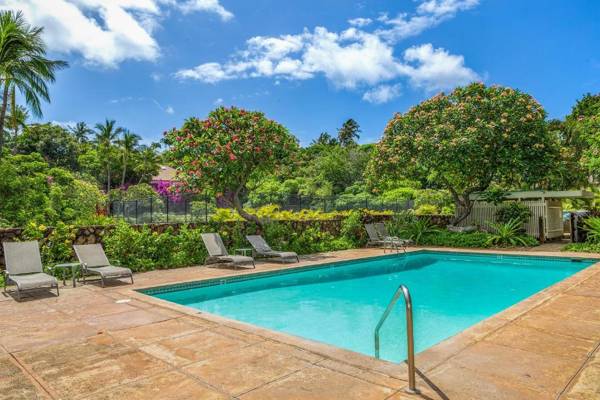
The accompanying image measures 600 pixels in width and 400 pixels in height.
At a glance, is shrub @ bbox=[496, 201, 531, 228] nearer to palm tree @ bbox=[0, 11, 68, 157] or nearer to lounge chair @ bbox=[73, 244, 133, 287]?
lounge chair @ bbox=[73, 244, 133, 287]

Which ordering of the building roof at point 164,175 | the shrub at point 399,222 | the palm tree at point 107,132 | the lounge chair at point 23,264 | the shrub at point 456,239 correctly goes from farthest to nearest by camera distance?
1. the building roof at point 164,175
2. the palm tree at point 107,132
3. the shrub at point 399,222
4. the shrub at point 456,239
5. the lounge chair at point 23,264

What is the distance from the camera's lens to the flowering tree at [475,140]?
15.3m

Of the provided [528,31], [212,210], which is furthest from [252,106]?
[528,31]

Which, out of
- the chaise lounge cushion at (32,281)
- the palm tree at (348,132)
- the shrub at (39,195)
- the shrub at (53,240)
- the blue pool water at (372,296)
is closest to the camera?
the blue pool water at (372,296)

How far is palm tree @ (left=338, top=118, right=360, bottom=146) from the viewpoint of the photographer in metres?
71.8

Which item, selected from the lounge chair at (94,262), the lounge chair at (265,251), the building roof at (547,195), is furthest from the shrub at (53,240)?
the building roof at (547,195)

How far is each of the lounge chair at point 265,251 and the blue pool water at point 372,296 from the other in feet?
2.36

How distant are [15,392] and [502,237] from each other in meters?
15.3

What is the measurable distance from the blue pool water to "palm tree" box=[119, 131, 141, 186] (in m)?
37.6

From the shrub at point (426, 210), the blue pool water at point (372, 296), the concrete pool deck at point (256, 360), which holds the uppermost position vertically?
the shrub at point (426, 210)

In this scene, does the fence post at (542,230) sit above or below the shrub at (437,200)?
below

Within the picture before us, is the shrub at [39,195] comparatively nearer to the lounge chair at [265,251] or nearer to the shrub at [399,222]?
the lounge chair at [265,251]

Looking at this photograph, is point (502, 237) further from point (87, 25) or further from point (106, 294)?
point (87, 25)

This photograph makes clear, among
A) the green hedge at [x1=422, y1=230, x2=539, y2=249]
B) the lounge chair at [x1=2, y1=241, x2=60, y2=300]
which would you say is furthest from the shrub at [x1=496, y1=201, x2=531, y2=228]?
the lounge chair at [x1=2, y1=241, x2=60, y2=300]
